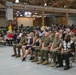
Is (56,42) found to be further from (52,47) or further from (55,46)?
(52,47)

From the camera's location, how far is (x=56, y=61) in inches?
303

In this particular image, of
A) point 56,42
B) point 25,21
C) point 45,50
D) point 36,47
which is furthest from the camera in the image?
point 25,21

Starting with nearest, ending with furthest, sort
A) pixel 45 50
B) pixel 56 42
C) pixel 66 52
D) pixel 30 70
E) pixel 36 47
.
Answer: pixel 66 52, pixel 30 70, pixel 56 42, pixel 45 50, pixel 36 47

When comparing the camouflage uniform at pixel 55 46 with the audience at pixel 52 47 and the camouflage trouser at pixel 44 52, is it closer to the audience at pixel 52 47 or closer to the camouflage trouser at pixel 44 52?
the audience at pixel 52 47

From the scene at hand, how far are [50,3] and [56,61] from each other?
2318cm

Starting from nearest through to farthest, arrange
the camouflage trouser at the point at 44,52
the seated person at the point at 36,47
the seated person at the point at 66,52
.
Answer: the seated person at the point at 66,52 → the camouflage trouser at the point at 44,52 → the seated person at the point at 36,47

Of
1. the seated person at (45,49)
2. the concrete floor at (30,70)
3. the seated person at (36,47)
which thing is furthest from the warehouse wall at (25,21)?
the concrete floor at (30,70)

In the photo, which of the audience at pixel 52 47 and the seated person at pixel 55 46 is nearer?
the audience at pixel 52 47

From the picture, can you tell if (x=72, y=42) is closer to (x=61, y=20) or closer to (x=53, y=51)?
(x=53, y=51)

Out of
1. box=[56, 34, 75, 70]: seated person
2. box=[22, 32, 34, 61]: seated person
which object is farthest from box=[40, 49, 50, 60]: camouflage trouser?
box=[22, 32, 34, 61]: seated person

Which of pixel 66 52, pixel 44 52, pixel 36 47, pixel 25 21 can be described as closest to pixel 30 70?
pixel 44 52

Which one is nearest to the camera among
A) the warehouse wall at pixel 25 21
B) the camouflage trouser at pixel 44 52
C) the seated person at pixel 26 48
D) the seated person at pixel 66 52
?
the seated person at pixel 66 52

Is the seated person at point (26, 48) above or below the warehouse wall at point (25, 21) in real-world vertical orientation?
below

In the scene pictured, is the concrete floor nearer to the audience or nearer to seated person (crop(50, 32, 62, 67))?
the audience
